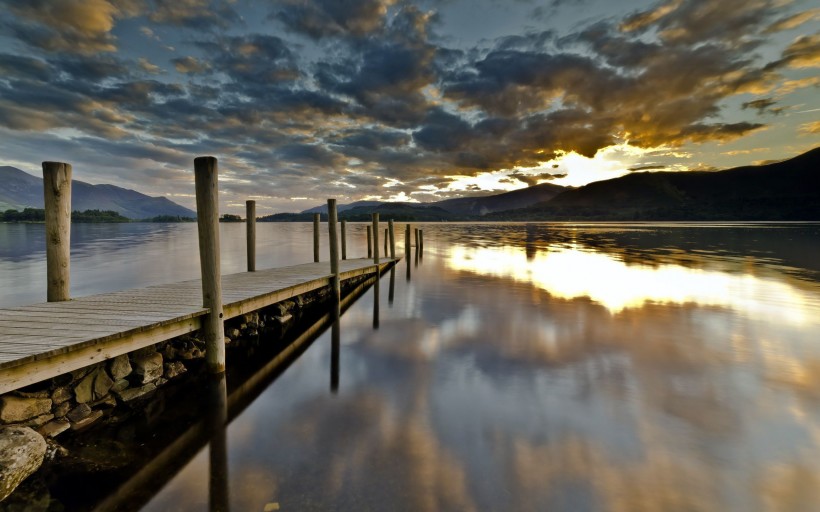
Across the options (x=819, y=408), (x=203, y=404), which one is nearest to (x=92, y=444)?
(x=203, y=404)

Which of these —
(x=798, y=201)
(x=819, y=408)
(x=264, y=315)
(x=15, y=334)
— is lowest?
(x=819, y=408)

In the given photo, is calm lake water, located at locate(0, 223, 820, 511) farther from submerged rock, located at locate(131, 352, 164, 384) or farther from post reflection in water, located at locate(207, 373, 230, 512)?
submerged rock, located at locate(131, 352, 164, 384)

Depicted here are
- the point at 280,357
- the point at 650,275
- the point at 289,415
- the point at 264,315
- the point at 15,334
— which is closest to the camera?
the point at 15,334

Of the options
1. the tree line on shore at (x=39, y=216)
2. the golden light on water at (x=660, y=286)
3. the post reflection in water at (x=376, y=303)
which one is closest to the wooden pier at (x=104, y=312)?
the post reflection in water at (x=376, y=303)

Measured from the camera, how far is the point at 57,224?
25.0ft

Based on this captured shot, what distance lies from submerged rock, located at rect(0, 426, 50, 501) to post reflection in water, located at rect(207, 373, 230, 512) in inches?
74.8

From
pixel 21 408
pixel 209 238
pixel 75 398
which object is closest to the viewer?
pixel 21 408

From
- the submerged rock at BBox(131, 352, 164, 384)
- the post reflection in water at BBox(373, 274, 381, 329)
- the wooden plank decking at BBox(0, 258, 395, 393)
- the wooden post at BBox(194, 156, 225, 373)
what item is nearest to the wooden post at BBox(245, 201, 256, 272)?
the wooden plank decking at BBox(0, 258, 395, 393)

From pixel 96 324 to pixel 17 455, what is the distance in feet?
7.75

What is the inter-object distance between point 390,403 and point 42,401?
5171 mm

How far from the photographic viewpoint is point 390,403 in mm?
6918

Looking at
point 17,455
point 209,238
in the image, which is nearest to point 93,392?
point 17,455

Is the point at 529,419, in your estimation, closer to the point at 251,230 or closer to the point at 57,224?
the point at 57,224

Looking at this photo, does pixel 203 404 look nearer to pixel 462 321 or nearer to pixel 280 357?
pixel 280 357
